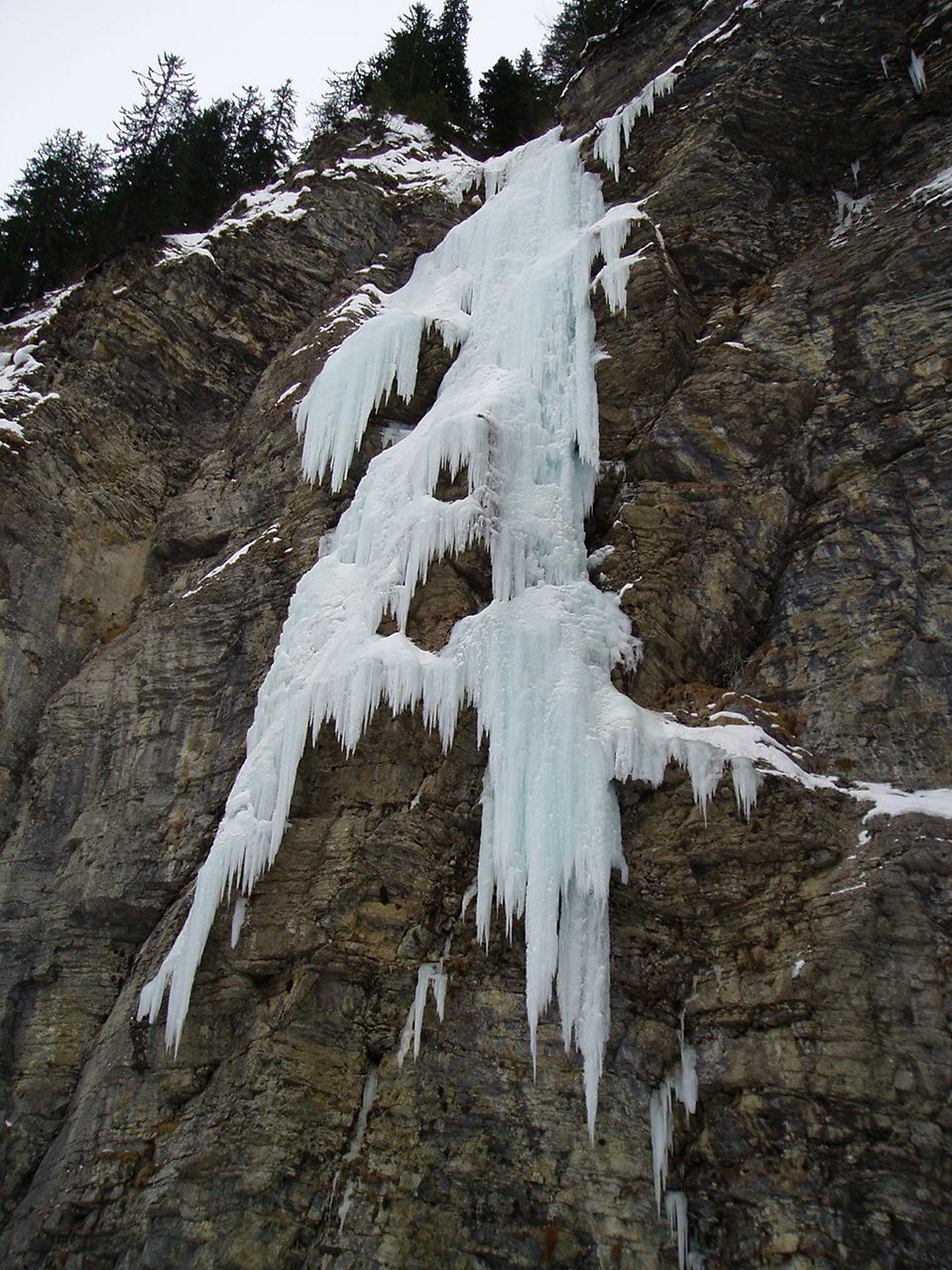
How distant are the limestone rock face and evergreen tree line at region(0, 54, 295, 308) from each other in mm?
5189

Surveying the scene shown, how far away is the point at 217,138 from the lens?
832 inches

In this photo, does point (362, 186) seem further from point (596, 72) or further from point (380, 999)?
point (380, 999)

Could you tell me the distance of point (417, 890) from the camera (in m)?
8.19

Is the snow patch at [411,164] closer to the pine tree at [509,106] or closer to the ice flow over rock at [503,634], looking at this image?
the pine tree at [509,106]

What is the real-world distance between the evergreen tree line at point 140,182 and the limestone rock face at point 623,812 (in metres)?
5.19

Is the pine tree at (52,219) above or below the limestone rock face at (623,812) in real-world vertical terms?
above

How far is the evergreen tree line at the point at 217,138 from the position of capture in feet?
58.6

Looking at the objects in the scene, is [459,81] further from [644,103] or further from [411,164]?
[644,103]

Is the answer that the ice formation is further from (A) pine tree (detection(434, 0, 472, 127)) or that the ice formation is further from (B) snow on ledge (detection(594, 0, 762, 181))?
(A) pine tree (detection(434, 0, 472, 127))

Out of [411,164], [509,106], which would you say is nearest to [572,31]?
[509,106]

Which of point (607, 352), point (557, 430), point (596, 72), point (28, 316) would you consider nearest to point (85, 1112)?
point (557, 430)

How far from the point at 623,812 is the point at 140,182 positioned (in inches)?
674

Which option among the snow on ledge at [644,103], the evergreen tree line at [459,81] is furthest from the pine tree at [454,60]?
the snow on ledge at [644,103]

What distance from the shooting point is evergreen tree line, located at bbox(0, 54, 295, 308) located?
1764cm
